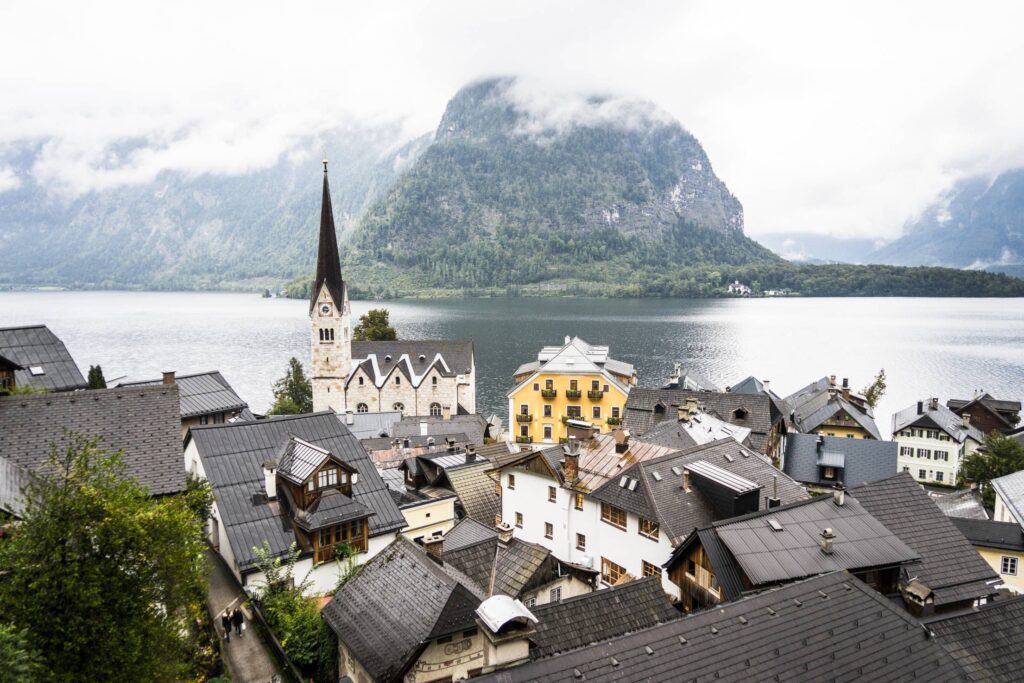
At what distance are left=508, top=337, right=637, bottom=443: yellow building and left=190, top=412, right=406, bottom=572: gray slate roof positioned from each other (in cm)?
3638

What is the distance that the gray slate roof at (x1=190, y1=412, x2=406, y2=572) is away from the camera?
2149cm

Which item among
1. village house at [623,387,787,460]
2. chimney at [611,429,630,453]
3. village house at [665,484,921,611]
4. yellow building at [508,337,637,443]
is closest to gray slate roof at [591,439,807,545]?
chimney at [611,429,630,453]

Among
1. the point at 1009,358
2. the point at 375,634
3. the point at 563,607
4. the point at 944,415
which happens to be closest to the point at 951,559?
the point at 563,607

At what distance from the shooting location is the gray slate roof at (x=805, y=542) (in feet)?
54.0

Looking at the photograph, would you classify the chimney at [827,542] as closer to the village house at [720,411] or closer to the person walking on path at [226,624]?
the person walking on path at [226,624]

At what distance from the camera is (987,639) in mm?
14781

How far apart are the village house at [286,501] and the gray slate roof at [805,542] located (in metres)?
12.7

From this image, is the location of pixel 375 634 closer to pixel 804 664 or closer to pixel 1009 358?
pixel 804 664

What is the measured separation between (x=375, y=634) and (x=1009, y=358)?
161884mm

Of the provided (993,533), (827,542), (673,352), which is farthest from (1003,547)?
(673,352)

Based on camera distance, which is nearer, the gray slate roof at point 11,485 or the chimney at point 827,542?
the gray slate roof at point 11,485

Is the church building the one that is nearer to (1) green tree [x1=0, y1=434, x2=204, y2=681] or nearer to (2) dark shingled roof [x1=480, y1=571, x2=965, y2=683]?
(1) green tree [x1=0, y1=434, x2=204, y2=681]

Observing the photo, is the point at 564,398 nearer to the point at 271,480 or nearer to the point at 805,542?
the point at 271,480

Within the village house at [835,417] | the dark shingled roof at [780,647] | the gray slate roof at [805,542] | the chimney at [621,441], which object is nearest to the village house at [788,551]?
the gray slate roof at [805,542]
